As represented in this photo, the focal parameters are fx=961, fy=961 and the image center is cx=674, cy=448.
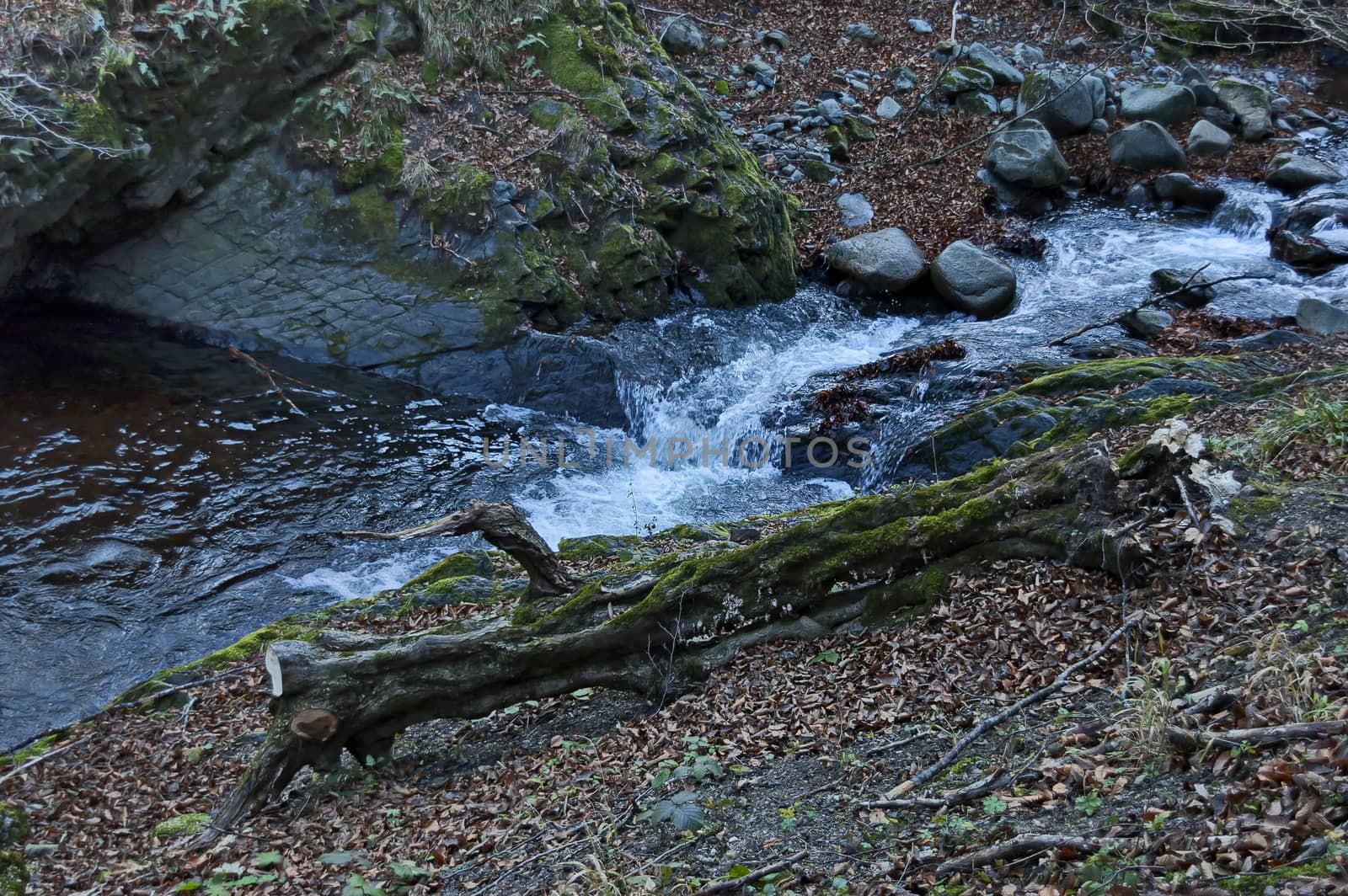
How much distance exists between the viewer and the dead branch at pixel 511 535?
4746 mm

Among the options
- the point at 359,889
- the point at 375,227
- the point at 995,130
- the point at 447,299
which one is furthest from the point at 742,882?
the point at 995,130

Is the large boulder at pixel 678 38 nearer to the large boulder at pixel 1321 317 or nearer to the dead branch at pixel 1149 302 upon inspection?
the dead branch at pixel 1149 302

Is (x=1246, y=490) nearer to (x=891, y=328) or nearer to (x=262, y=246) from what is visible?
(x=891, y=328)

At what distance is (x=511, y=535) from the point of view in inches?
200

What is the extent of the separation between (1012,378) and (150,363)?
9570 mm

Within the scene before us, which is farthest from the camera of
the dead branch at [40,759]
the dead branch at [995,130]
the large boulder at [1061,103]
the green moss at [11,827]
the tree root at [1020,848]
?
the large boulder at [1061,103]

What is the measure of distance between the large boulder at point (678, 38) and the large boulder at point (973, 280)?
6841 millimetres

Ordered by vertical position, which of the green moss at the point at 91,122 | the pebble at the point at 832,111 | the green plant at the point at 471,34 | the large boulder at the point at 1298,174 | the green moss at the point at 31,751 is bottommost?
the green moss at the point at 31,751

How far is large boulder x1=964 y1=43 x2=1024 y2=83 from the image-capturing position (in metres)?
17.5

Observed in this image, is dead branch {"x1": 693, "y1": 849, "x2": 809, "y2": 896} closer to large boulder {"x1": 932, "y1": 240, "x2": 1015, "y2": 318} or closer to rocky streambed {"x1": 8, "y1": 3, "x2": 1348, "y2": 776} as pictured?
rocky streambed {"x1": 8, "y1": 3, "x2": 1348, "y2": 776}

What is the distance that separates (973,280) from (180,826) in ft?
34.3

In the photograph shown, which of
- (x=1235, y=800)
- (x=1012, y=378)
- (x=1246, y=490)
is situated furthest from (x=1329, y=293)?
(x=1235, y=800)

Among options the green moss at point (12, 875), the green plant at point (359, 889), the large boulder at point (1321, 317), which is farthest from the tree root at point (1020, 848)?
the large boulder at point (1321, 317)

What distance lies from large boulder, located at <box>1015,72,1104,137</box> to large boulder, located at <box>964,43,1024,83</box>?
0.82 m
